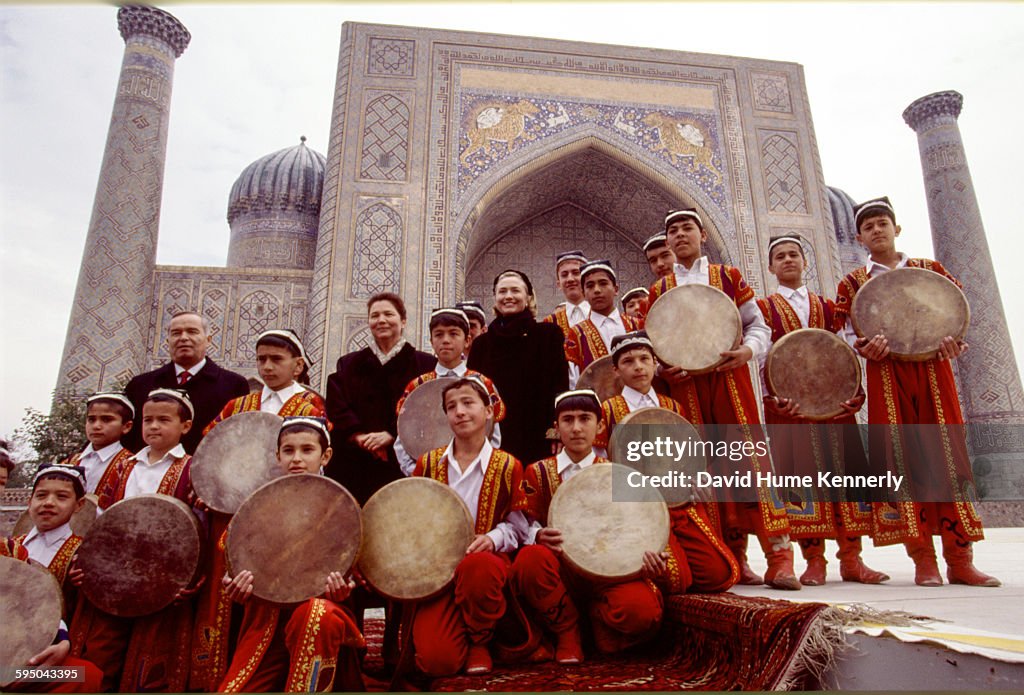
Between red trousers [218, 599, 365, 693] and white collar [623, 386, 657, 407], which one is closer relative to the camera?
red trousers [218, 599, 365, 693]

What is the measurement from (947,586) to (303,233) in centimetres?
1094

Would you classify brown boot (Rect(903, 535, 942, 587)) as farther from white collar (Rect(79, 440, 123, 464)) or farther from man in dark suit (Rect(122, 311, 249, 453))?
white collar (Rect(79, 440, 123, 464))

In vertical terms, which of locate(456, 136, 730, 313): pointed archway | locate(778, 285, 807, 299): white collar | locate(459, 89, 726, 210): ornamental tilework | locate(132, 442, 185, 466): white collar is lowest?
locate(132, 442, 185, 466): white collar

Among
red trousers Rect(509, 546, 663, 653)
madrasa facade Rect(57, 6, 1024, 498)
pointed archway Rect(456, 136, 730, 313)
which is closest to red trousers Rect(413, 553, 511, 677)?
red trousers Rect(509, 546, 663, 653)

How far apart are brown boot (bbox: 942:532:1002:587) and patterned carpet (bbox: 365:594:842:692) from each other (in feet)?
3.37

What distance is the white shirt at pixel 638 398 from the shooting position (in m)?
2.54

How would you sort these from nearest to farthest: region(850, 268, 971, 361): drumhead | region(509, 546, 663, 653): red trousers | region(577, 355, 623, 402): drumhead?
region(509, 546, 663, 653): red trousers
region(850, 268, 971, 361): drumhead
region(577, 355, 623, 402): drumhead

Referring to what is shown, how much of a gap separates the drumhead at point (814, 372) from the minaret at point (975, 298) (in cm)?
949

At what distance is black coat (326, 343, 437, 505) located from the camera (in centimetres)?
272

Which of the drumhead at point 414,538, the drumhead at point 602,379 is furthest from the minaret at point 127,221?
the drumhead at point 414,538

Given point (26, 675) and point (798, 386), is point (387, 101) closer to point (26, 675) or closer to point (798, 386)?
point (798, 386)

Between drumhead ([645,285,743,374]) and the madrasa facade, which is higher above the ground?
the madrasa facade

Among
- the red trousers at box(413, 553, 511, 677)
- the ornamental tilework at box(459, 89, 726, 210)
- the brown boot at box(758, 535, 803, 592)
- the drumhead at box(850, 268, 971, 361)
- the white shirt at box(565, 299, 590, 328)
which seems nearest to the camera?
the red trousers at box(413, 553, 511, 677)

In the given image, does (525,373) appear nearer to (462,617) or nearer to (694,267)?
(694,267)
